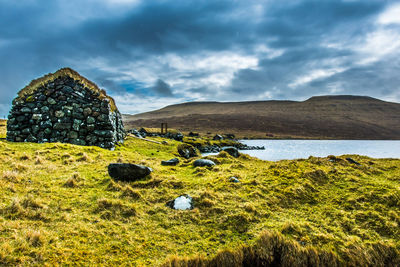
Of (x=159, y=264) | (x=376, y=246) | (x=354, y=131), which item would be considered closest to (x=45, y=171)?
(x=159, y=264)

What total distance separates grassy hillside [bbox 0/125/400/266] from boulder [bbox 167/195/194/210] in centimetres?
29

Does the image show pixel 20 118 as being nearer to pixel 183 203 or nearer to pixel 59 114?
pixel 59 114

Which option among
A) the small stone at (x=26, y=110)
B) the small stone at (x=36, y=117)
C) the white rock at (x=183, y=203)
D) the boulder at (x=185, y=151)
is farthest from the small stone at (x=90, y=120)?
the white rock at (x=183, y=203)

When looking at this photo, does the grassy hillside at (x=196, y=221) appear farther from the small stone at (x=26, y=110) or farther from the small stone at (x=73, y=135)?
the small stone at (x=26, y=110)

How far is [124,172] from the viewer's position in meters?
9.81

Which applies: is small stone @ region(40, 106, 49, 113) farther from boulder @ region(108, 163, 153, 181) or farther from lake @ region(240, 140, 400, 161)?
lake @ region(240, 140, 400, 161)

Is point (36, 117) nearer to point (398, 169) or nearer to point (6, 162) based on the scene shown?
point (6, 162)

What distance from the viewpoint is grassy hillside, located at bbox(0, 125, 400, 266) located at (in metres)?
4.88

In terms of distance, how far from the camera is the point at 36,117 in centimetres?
1989

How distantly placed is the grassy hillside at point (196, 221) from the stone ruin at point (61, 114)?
467 inches

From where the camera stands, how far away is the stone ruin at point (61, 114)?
1988cm

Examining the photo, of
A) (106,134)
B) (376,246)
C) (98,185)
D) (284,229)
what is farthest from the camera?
(106,134)

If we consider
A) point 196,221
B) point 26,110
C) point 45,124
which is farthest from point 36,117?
Result: point 196,221

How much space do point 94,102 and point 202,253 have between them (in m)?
21.1
